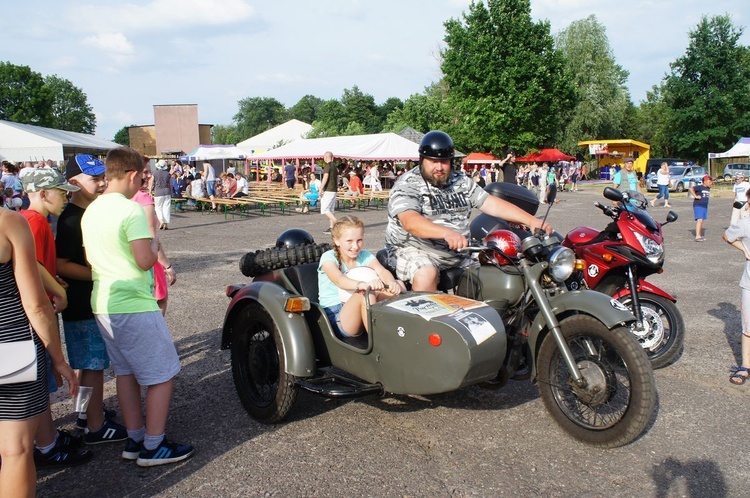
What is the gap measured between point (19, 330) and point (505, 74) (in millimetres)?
42851

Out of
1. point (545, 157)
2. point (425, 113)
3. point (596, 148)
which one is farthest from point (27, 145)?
point (596, 148)

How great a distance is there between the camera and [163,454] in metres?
3.66

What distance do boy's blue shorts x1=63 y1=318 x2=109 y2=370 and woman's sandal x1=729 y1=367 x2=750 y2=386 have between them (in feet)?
15.0

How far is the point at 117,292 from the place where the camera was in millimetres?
3508

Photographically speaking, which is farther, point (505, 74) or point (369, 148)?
point (505, 74)

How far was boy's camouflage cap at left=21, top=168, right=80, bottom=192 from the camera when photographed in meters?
3.84

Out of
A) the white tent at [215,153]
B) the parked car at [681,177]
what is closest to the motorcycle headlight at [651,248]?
the white tent at [215,153]

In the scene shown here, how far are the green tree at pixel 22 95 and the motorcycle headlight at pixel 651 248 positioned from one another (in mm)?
89350

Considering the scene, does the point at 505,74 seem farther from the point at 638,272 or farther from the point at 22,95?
the point at 22,95

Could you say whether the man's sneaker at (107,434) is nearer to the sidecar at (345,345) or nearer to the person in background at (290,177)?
the sidecar at (345,345)

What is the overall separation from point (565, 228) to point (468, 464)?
13497 mm

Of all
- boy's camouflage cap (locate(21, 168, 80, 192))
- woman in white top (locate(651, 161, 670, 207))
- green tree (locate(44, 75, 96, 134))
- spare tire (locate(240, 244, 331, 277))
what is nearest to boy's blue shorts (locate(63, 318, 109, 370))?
boy's camouflage cap (locate(21, 168, 80, 192))

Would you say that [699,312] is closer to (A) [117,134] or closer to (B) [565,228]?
(B) [565,228]

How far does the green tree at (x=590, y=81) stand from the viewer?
59719 mm
